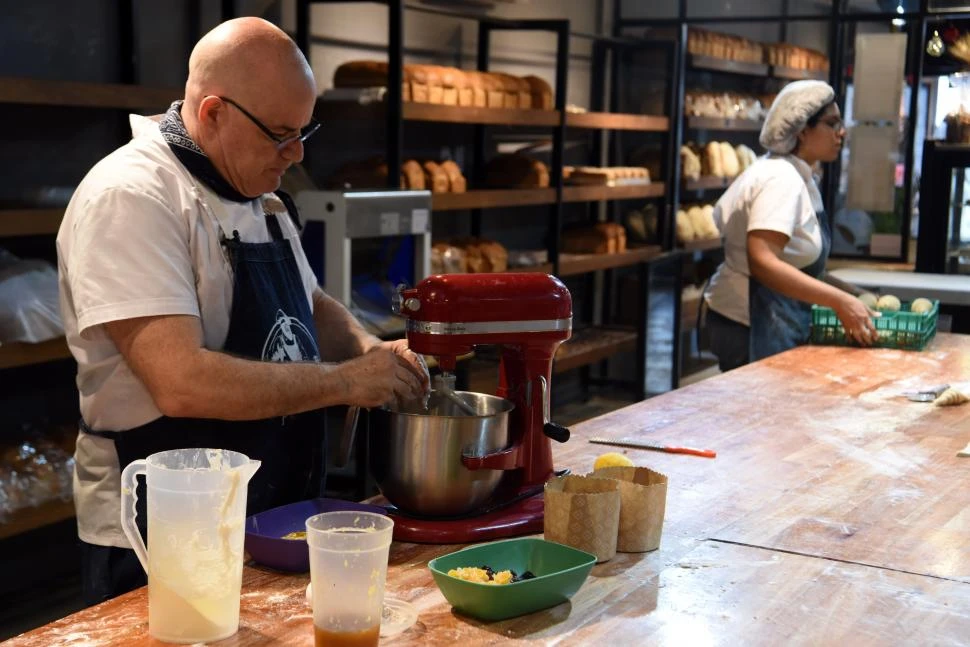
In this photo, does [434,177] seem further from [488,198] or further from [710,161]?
[710,161]

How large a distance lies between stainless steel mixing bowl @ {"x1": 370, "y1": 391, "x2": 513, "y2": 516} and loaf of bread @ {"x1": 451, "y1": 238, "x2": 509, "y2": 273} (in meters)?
3.70

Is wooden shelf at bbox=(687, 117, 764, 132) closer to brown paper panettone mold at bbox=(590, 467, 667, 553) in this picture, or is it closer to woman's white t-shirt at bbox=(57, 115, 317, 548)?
woman's white t-shirt at bbox=(57, 115, 317, 548)

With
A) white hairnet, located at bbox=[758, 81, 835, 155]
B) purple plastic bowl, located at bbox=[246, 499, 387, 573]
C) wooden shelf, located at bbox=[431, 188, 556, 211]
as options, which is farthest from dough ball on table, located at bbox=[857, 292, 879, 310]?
purple plastic bowl, located at bbox=[246, 499, 387, 573]

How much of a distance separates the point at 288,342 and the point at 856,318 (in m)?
2.42

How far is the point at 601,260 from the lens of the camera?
693cm

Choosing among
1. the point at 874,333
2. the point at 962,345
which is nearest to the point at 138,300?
the point at 874,333

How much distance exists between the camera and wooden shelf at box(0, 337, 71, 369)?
3.49 metres

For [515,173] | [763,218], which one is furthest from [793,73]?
[763,218]

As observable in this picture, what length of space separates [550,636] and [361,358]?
2.18ft

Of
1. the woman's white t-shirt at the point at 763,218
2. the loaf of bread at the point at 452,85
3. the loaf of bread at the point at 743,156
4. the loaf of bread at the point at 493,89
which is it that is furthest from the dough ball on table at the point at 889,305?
the loaf of bread at the point at 743,156

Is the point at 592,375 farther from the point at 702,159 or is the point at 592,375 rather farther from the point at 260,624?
the point at 260,624

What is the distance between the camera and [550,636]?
153 cm

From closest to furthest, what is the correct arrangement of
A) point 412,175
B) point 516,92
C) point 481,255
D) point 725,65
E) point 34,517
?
point 34,517
point 412,175
point 481,255
point 516,92
point 725,65

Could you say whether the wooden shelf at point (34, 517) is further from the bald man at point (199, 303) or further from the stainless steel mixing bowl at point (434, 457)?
the stainless steel mixing bowl at point (434, 457)
